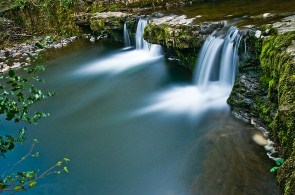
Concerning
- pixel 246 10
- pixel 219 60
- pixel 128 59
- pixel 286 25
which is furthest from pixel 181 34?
pixel 128 59

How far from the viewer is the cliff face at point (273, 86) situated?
5168 mm

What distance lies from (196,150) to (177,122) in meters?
1.65

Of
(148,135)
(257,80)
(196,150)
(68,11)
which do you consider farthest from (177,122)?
(68,11)

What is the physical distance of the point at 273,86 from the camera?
22.6ft

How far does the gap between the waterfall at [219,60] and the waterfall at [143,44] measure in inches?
177

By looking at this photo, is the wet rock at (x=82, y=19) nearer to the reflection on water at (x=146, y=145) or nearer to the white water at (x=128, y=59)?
Answer: the white water at (x=128, y=59)

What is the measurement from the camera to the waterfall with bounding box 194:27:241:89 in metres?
9.70

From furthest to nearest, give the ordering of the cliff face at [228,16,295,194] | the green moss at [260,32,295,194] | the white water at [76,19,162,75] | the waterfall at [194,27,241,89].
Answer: the white water at [76,19,162,75], the waterfall at [194,27,241,89], the cliff face at [228,16,295,194], the green moss at [260,32,295,194]

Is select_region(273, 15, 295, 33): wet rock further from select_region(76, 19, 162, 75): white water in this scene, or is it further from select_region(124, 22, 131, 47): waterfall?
select_region(124, 22, 131, 47): waterfall

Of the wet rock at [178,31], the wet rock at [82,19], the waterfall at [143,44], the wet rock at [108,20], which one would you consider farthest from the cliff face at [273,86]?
the wet rock at [82,19]

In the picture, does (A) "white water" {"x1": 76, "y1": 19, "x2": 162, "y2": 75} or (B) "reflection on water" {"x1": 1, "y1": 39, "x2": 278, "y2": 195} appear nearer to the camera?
(B) "reflection on water" {"x1": 1, "y1": 39, "x2": 278, "y2": 195}

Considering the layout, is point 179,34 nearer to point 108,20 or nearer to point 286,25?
point 286,25

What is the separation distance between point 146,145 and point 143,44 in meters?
9.45

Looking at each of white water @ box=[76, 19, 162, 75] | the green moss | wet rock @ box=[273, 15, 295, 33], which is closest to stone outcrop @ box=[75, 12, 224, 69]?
white water @ box=[76, 19, 162, 75]
